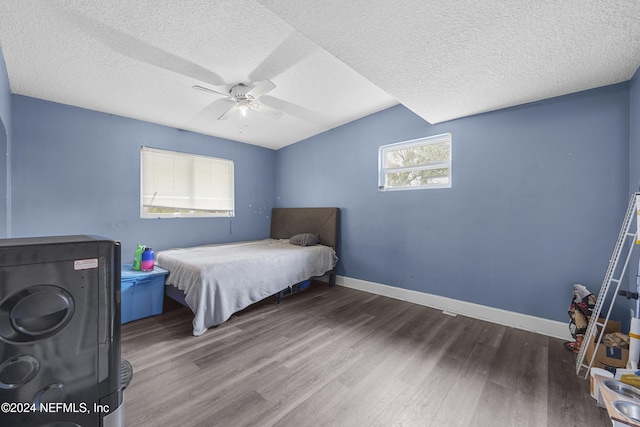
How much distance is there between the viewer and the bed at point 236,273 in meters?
2.45

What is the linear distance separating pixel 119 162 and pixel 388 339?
13.0ft

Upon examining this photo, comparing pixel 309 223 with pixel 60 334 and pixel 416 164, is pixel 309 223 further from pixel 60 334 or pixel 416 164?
pixel 60 334

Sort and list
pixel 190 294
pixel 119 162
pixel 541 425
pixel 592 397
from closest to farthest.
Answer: pixel 541 425 < pixel 592 397 < pixel 190 294 < pixel 119 162

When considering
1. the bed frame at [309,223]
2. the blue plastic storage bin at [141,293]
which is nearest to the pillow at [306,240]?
the bed frame at [309,223]

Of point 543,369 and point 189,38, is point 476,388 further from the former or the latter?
point 189,38

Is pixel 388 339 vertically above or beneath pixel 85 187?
beneath

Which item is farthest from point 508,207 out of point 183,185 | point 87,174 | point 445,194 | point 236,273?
point 87,174

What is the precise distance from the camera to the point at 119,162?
332 cm

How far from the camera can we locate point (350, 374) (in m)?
1.83

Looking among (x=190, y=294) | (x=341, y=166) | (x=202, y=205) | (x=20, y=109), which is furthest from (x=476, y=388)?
(x=20, y=109)

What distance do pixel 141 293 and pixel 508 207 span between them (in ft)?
13.4

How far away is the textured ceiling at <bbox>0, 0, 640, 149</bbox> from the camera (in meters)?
1.47

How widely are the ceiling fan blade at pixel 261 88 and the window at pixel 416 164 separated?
6.16 feet

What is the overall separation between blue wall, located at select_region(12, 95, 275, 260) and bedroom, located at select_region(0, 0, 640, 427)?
12 mm
